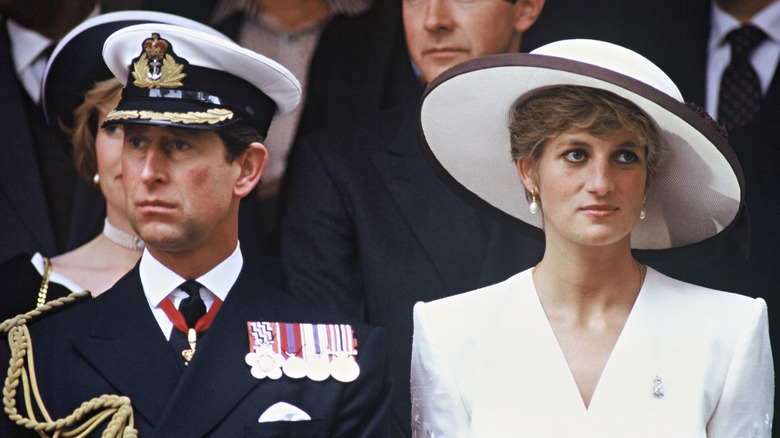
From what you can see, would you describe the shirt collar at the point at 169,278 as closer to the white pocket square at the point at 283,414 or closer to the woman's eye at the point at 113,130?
the white pocket square at the point at 283,414

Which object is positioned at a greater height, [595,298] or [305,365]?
[595,298]

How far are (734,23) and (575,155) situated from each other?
1.50m

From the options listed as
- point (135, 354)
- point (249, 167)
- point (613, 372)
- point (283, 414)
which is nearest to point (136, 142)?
point (249, 167)

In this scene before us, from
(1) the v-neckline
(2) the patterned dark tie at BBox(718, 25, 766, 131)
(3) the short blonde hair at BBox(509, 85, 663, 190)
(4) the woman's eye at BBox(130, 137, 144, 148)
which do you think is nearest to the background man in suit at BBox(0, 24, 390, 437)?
(4) the woman's eye at BBox(130, 137, 144, 148)

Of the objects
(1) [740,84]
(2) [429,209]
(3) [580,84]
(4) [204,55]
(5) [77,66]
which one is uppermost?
(1) [740,84]

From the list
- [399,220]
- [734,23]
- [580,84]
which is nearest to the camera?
[580,84]

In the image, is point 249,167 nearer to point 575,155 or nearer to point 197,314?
point 197,314

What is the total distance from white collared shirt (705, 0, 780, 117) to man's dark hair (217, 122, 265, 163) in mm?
1801

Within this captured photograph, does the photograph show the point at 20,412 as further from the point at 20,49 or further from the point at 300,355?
the point at 20,49

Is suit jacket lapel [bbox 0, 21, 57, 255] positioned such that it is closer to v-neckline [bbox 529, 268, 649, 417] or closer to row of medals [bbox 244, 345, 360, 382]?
row of medals [bbox 244, 345, 360, 382]

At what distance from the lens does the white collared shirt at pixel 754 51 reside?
3.90m

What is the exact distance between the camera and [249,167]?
3.04 m

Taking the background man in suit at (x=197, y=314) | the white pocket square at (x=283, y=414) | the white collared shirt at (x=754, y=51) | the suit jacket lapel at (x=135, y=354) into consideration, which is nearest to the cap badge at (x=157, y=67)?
the background man in suit at (x=197, y=314)

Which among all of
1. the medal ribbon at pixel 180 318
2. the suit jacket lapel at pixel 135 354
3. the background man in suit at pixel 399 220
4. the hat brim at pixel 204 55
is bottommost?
the suit jacket lapel at pixel 135 354
